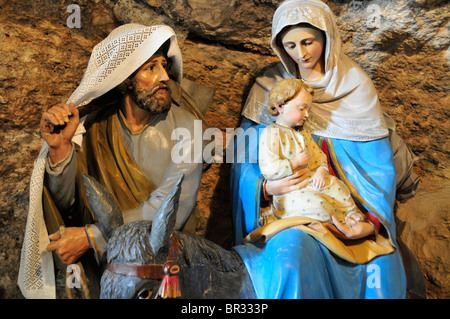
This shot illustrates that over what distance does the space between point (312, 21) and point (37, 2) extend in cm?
151

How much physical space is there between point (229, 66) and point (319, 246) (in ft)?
4.94

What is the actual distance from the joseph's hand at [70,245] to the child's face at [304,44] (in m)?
1.38

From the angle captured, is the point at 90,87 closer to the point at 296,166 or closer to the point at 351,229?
the point at 296,166

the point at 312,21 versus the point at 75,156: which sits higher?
the point at 312,21

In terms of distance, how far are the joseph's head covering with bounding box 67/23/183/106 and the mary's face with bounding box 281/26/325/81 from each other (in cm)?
62

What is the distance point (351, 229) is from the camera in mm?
2686

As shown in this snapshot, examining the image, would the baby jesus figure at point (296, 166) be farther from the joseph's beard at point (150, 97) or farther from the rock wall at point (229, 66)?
the rock wall at point (229, 66)

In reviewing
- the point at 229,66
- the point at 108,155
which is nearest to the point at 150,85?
the point at 108,155

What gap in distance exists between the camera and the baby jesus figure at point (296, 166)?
270 centimetres

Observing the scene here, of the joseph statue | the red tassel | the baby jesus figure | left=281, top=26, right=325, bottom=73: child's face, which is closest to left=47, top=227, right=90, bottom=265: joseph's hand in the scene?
the joseph statue

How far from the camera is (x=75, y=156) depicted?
274 centimetres
